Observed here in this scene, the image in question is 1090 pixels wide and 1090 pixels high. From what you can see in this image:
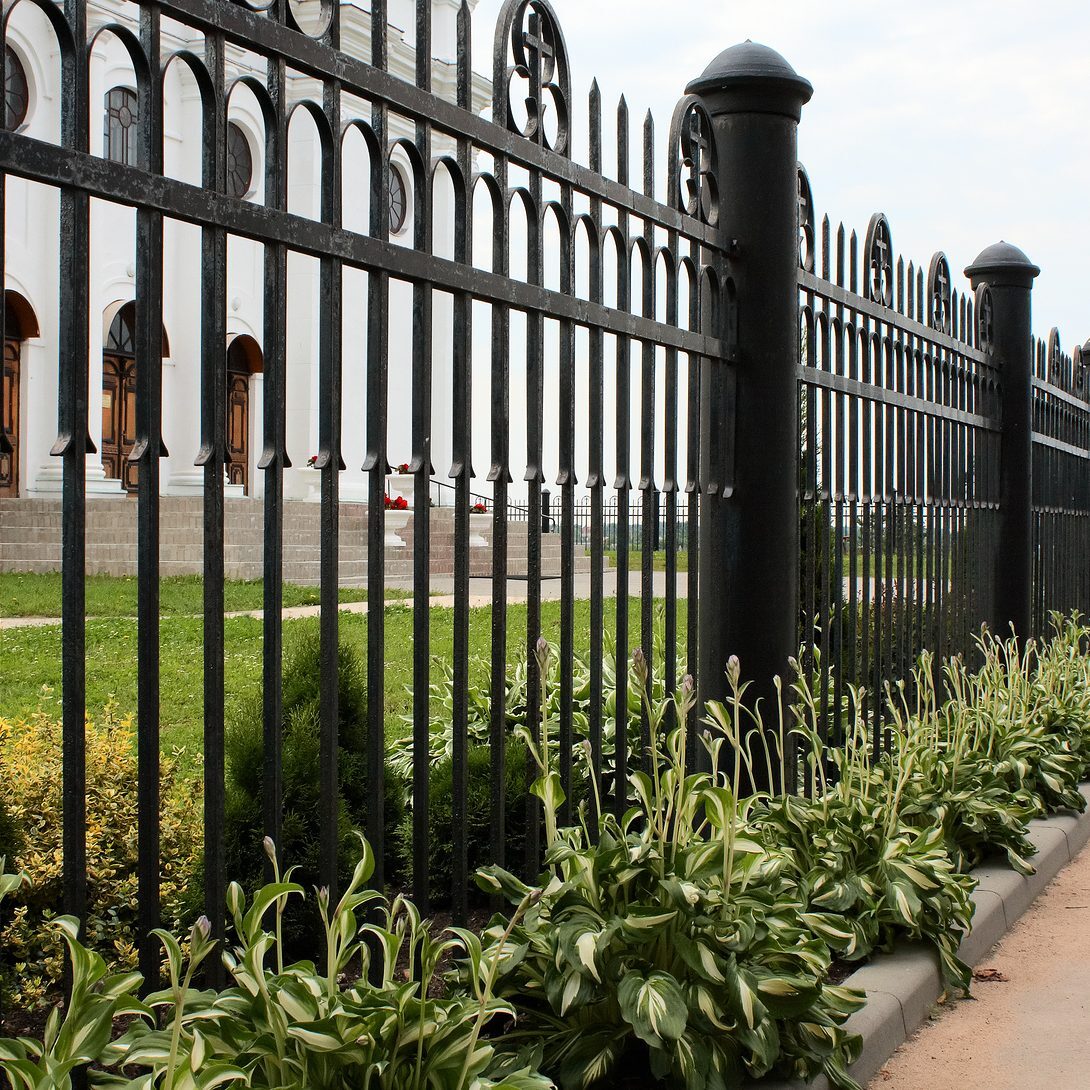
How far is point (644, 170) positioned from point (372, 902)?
226cm

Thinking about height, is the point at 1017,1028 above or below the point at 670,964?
below

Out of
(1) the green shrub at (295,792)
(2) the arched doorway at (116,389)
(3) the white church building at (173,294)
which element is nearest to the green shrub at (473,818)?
(1) the green shrub at (295,792)

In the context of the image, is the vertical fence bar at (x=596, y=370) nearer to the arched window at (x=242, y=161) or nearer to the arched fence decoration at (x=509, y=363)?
the arched fence decoration at (x=509, y=363)

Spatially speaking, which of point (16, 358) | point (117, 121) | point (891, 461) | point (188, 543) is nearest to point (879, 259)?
point (891, 461)

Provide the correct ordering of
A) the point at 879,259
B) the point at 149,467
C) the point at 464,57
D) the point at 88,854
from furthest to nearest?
1. the point at 879,259
2. the point at 88,854
3. the point at 464,57
4. the point at 149,467

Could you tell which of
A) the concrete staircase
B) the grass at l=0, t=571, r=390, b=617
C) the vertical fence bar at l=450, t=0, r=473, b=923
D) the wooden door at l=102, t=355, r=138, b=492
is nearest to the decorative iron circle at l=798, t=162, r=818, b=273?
the vertical fence bar at l=450, t=0, r=473, b=923

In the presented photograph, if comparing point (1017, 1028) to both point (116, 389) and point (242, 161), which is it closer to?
point (242, 161)

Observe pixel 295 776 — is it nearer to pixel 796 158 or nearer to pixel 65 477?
pixel 65 477

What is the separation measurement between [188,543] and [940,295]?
12733mm

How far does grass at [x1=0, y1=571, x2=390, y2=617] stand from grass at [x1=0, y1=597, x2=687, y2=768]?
61 cm

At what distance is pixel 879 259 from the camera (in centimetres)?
564

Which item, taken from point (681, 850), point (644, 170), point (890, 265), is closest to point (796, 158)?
point (644, 170)

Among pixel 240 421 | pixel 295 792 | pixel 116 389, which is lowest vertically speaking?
pixel 295 792

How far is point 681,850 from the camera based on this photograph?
110 inches
